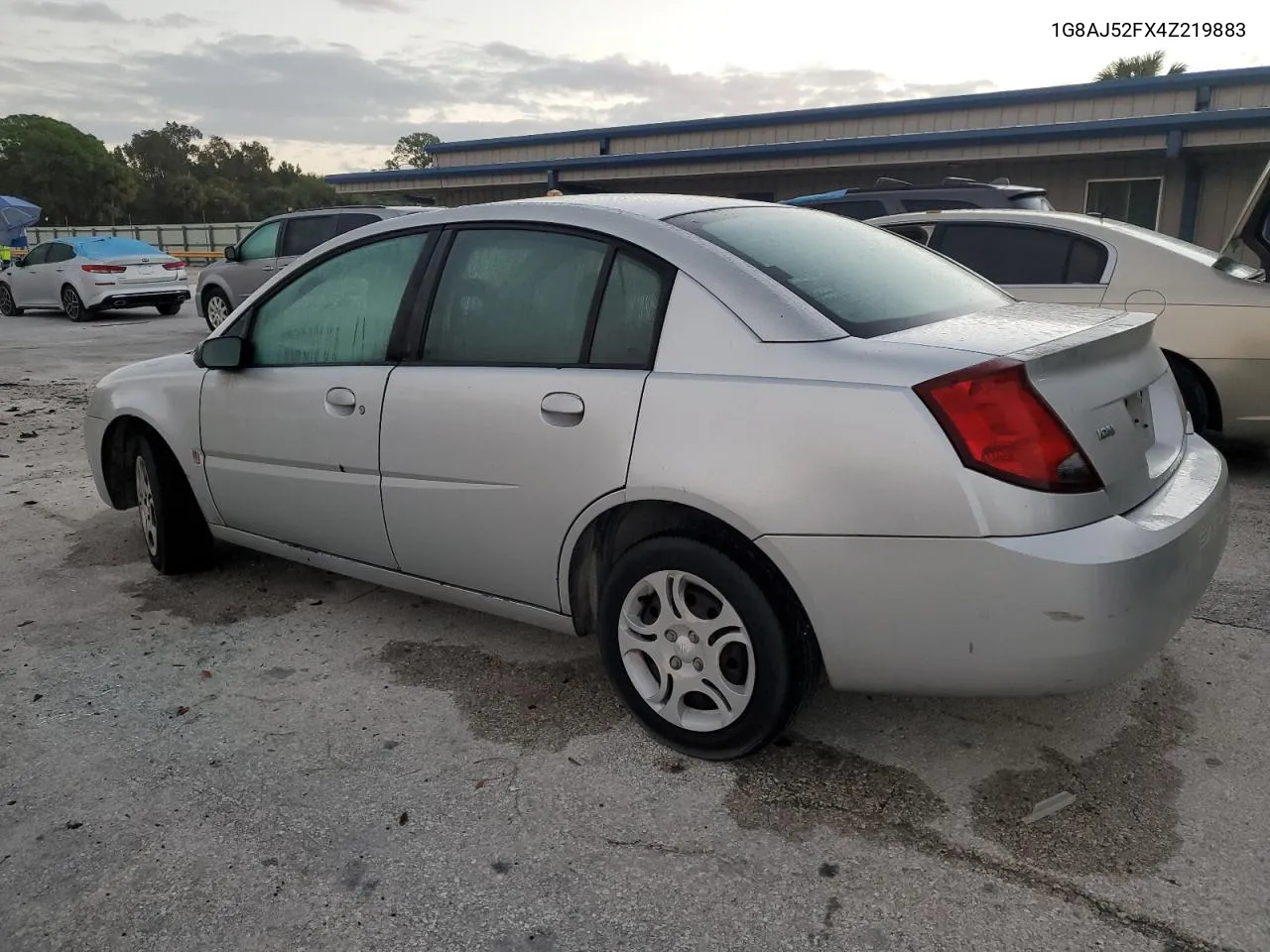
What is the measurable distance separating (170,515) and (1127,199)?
16201 mm

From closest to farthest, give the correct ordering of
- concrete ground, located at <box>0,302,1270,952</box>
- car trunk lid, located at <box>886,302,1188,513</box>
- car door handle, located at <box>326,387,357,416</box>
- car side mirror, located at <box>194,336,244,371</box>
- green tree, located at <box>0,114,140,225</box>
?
1. concrete ground, located at <box>0,302,1270,952</box>
2. car trunk lid, located at <box>886,302,1188,513</box>
3. car door handle, located at <box>326,387,357,416</box>
4. car side mirror, located at <box>194,336,244,371</box>
5. green tree, located at <box>0,114,140,225</box>

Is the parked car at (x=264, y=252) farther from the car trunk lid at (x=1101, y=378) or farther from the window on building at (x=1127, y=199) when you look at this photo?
the window on building at (x=1127, y=199)

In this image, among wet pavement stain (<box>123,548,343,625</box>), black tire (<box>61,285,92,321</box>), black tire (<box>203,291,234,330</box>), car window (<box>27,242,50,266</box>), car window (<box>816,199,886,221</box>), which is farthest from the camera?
car window (<box>27,242,50,266</box>)

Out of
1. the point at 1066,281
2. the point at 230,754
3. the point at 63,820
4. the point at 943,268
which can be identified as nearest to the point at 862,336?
the point at 943,268

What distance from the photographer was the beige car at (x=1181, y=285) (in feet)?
17.1

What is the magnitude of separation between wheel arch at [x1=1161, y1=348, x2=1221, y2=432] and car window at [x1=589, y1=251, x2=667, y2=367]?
3.71 m

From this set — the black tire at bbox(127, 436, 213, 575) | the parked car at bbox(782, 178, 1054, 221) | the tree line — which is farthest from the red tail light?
the tree line

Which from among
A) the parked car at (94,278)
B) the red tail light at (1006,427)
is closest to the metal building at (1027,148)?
the parked car at (94,278)

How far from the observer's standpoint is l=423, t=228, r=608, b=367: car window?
119 inches

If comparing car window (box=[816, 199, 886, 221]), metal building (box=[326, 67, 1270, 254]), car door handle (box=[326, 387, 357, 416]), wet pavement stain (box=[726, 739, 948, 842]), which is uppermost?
metal building (box=[326, 67, 1270, 254])

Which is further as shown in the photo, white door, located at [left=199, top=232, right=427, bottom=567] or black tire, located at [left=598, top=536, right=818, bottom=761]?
white door, located at [left=199, top=232, right=427, bottom=567]

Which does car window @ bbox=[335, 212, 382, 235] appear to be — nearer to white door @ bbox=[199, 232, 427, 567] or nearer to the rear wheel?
the rear wheel

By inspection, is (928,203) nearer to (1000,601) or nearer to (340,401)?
(340,401)

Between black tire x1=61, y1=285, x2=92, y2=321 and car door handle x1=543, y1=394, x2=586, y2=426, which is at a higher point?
car door handle x1=543, y1=394, x2=586, y2=426
